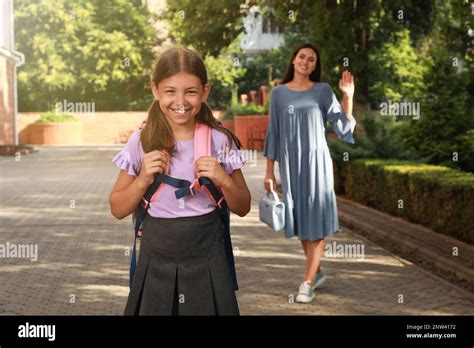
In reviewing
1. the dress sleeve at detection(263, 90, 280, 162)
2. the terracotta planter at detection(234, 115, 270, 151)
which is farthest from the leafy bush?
the dress sleeve at detection(263, 90, 280, 162)

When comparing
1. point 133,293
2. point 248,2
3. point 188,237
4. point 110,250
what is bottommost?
point 110,250

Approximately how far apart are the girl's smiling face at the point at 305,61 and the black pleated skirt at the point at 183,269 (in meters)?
3.43

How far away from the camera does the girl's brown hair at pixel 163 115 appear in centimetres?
346

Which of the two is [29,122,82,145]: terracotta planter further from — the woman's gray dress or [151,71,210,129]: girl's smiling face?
[151,71,210,129]: girl's smiling face

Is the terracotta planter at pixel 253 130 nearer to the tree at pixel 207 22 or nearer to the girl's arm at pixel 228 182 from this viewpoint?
the tree at pixel 207 22

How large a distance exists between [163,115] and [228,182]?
376mm

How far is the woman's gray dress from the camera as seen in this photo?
6.93m

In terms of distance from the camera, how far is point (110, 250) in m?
9.81

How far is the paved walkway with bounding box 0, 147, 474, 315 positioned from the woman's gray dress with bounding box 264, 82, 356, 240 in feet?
2.06
